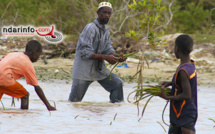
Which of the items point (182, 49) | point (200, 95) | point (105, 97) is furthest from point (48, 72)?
point (182, 49)

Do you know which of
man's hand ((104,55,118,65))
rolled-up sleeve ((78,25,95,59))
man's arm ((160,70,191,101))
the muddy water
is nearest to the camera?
man's arm ((160,70,191,101))

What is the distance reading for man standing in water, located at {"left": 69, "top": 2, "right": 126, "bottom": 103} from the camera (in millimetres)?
5164

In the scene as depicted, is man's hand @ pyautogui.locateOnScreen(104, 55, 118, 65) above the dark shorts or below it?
above

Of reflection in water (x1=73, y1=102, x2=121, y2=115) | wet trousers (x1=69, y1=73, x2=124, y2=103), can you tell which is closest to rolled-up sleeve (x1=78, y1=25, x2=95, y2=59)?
wet trousers (x1=69, y1=73, x2=124, y2=103)

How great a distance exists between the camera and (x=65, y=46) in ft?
41.3

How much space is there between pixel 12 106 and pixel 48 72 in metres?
4.82

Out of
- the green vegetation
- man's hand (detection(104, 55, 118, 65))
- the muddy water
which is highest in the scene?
the green vegetation

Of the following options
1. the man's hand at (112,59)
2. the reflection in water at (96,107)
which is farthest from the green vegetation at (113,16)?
the man's hand at (112,59)

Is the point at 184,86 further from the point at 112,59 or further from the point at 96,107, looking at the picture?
the point at 96,107

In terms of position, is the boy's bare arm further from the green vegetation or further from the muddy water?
the green vegetation

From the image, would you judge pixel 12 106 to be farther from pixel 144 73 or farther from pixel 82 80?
pixel 144 73

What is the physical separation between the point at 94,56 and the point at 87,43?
0.21 m

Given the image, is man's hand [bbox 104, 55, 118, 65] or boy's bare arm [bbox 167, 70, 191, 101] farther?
man's hand [bbox 104, 55, 118, 65]

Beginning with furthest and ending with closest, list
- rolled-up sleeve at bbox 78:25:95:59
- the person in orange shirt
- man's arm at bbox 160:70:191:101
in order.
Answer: rolled-up sleeve at bbox 78:25:95:59
the person in orange shirt
man's arm at bbox 160:70:191:101
